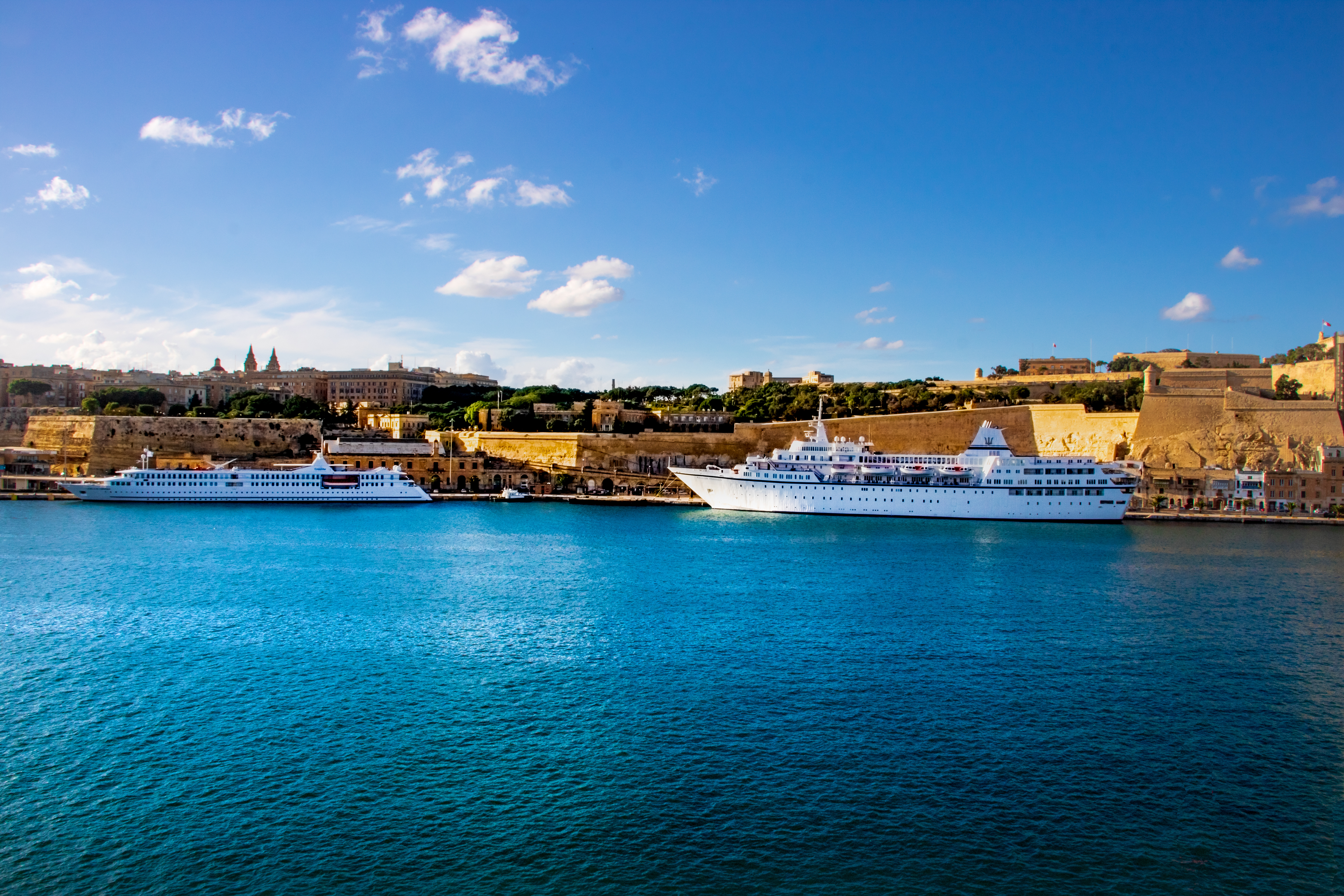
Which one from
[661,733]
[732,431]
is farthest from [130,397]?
[661,733]

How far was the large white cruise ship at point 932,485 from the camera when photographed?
101 ft

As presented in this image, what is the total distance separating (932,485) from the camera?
3136 centimetres

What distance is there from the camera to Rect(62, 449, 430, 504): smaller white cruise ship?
31984mm

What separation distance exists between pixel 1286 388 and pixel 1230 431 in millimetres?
8541

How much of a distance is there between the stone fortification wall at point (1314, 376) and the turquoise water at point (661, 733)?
27.9m

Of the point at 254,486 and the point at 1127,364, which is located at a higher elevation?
the point at 1127,364

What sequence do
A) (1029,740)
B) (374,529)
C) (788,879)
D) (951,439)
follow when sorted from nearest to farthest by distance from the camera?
(788,879)
(1029,740)
(374,529)
(951,439)

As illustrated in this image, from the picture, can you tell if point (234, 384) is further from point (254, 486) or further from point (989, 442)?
point (989, 442)

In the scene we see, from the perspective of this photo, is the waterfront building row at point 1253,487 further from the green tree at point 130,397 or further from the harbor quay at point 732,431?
the green tree at point 130,397

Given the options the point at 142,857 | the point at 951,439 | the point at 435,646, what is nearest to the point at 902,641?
the point at 435,646

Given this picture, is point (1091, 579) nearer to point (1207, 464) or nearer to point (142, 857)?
point (142, 857)

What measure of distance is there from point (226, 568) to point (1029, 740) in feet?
49.6

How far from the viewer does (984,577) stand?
18109 millimetres

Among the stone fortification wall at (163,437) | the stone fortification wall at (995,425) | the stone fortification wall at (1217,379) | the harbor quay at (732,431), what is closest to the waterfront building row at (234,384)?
the harbor quay at (732,431)
